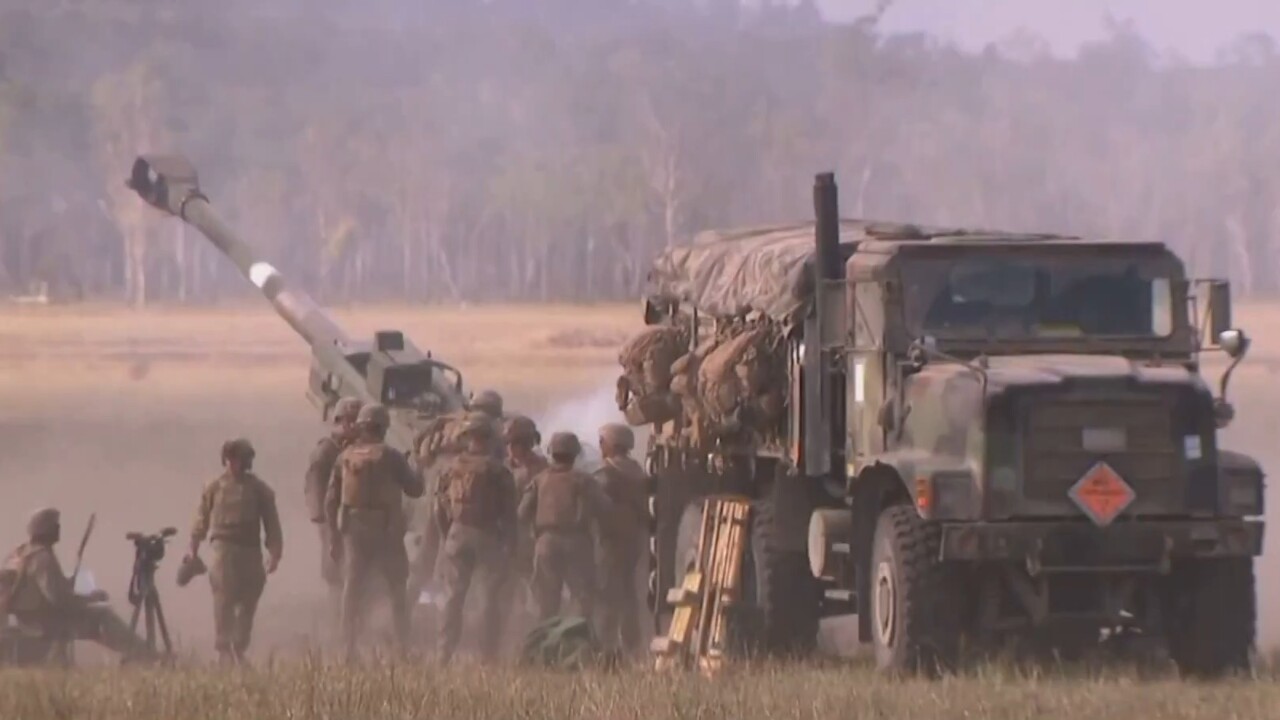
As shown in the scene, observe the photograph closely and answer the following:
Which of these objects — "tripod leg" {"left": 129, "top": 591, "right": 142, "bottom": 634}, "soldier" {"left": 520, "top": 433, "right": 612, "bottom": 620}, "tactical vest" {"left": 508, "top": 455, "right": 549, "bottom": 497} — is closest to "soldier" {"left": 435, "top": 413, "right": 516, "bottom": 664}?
"soldier" {"left": 520, "top": 433, "right": 612, "bottom": 620}

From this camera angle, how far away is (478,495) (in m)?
17.0

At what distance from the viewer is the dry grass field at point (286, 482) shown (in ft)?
38.7

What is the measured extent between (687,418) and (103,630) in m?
3.69

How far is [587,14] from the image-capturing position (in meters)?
76.3

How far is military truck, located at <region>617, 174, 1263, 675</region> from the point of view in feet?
42.8

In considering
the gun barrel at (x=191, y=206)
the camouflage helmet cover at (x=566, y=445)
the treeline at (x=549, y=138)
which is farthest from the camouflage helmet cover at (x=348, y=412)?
the treeline at (x=549, y=138)

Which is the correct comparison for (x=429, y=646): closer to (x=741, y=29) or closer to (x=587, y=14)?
(x=741, y=29)

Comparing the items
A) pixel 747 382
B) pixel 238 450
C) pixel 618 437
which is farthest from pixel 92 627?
pixel 747 382

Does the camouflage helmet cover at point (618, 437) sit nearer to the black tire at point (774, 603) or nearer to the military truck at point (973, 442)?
the military truck at point (973, 442)

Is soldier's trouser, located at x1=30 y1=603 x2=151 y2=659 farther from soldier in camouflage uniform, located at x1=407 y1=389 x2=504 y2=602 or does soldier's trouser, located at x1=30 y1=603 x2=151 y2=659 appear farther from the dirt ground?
soldier in camouflage uniform, located at x1=407 y1=389 x2=504 y2=602

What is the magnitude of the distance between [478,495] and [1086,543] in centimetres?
501

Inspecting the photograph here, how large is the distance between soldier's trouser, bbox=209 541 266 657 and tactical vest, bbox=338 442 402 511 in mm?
673

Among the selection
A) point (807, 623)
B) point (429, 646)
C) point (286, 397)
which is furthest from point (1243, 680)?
point (286, 397)

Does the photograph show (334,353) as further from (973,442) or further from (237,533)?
(973,442)
